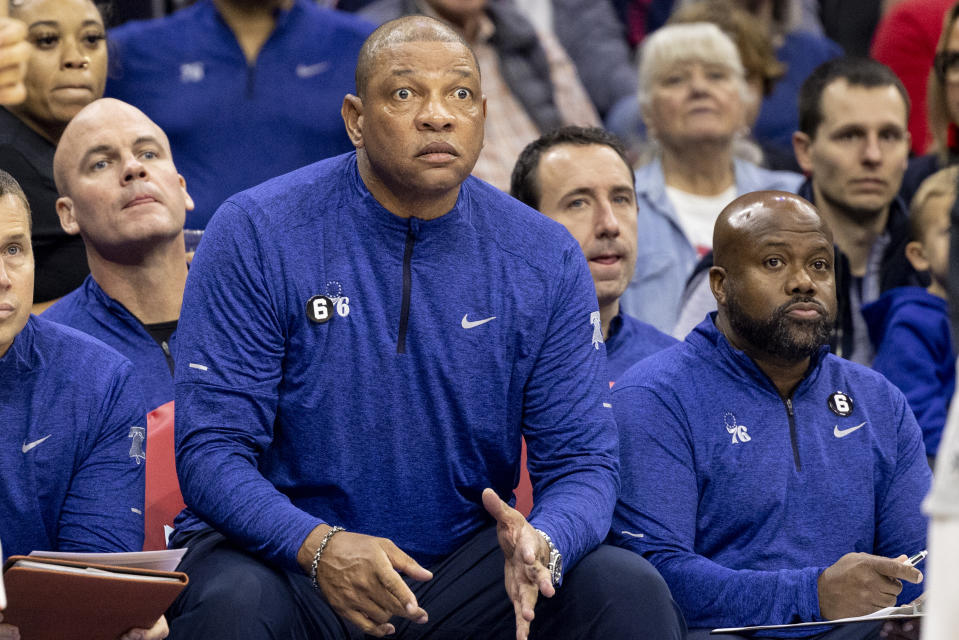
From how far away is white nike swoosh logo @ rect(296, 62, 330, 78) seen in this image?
4.68 meters

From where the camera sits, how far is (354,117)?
312cm

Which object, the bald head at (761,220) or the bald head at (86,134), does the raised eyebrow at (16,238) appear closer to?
the bald head at (86,134)

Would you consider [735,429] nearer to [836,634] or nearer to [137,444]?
[836,634]

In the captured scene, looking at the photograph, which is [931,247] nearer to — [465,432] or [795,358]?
[795,358]

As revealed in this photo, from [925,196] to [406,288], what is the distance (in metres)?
2.21

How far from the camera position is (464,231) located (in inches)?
121

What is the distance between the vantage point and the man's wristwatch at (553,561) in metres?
2.74

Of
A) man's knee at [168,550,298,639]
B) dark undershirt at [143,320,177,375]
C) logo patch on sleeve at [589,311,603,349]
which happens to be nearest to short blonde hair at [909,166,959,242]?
logo patch on sleeve at [589,311,603,349]

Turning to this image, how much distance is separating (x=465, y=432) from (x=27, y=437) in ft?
2.97

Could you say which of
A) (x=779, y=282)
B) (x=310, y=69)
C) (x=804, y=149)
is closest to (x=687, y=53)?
(x=804, y=149)

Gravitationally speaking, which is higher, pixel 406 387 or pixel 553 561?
pixel 406 387

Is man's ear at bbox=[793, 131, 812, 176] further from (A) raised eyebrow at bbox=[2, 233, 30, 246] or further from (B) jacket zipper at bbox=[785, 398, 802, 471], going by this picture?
(A) raised eyebrow at bbox=[2, 233, 30, 246]

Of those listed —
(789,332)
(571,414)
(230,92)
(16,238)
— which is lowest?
(571,414)

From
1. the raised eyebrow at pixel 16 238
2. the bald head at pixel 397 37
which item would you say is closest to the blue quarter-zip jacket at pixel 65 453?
the raised eyebrow at pixel 16 238
